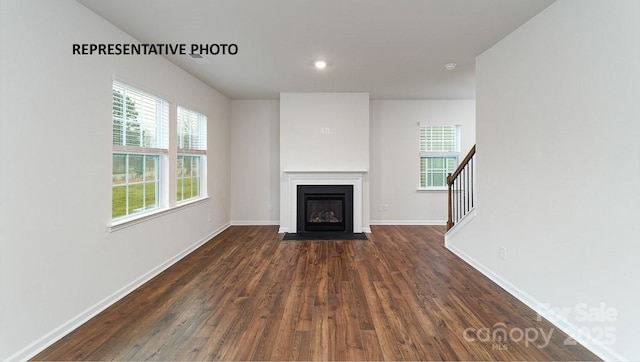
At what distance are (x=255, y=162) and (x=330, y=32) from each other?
372 cm

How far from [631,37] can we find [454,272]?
8.40ft

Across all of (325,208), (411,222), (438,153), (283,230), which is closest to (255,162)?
(283,230)

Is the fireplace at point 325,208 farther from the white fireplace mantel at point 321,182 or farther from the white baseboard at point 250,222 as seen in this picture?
the white baseboard at point 250,222

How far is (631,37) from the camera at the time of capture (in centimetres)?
182

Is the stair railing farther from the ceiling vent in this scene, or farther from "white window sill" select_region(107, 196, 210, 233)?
"white window sill" select_region(107, 196, 210, 233)

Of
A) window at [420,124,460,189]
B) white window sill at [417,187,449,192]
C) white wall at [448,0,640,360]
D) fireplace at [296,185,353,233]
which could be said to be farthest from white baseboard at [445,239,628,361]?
window at [420,124,460,189]

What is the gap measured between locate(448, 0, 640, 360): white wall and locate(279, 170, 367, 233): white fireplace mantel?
250 cm

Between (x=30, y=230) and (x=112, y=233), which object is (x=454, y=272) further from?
(x=30, y=230)

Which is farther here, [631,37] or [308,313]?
[308,313]

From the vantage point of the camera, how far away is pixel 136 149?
3.20m

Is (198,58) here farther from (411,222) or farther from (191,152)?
(411,222)

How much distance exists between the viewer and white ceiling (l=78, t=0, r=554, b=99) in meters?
2.50

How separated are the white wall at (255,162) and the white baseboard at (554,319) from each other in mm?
4004

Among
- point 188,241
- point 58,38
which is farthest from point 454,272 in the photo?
point 58,38
